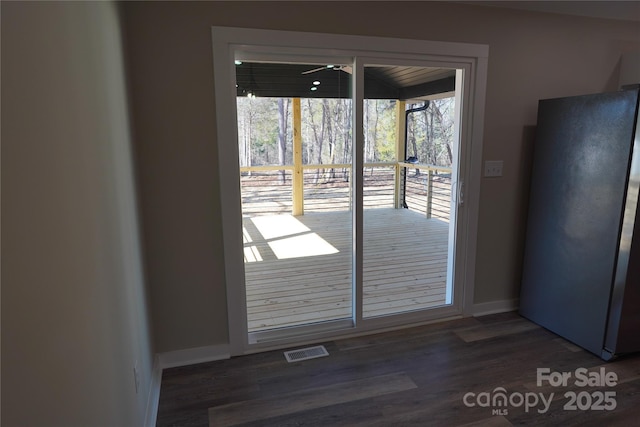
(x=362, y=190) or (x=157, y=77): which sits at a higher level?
(x=157, y=77)

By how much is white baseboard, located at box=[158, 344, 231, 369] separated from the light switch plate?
7.34 ft

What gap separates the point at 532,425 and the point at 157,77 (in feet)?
8.71

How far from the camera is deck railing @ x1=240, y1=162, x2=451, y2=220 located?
119 inches

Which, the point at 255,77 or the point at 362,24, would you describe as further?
the point at 255,77

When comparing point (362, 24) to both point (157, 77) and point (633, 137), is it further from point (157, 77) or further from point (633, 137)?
point (633, 137)

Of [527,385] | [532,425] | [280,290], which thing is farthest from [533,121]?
[280,290]

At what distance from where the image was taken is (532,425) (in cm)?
A: 183

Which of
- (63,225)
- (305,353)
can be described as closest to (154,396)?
(305,353)

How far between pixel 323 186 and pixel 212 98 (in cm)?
152

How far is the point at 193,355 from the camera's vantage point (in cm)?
240

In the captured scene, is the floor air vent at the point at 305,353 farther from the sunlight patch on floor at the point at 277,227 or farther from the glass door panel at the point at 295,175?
the sunlight patch on floor at the point at 277,227

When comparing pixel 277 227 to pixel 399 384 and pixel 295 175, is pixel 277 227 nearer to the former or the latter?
pixel 295 175

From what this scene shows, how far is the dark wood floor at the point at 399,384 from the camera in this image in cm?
190

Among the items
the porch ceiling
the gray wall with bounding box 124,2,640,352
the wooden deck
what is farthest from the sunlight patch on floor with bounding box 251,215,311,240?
the gray wall with bounding box 124,2,640,352
